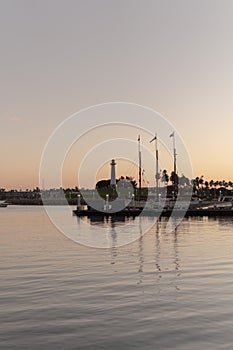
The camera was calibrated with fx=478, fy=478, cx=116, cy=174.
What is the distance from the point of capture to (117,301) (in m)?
18.1

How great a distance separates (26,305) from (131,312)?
3.95 m

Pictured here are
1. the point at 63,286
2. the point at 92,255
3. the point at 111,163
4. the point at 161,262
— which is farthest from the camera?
the point at 111,163

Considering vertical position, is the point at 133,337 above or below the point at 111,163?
below

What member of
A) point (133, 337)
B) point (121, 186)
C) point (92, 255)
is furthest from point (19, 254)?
point (121, 186)

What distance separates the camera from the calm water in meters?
13.6

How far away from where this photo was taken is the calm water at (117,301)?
13586mm

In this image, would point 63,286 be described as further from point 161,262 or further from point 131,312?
point 161,262

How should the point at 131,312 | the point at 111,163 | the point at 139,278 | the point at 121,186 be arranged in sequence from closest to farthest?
1. the point at 131,312
2. the point at 139,278
3. the point at 111,163
4. the point at 121,186

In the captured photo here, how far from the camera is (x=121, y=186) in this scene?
185000mm

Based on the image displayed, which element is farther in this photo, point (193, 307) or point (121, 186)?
point (121, 186)

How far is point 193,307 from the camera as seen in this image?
17062 mm

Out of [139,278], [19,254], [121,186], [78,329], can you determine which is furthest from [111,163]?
[78,329]

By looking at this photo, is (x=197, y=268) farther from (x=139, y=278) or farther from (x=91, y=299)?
(x=91, y=299)

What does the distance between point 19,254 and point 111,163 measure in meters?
94.7
